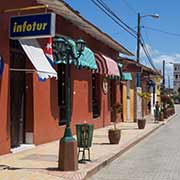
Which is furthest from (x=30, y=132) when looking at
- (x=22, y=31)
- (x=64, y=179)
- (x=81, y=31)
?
(x=81, y=31)

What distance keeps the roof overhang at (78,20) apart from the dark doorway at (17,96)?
1.90 metres

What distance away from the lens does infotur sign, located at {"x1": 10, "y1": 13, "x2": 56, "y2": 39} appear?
12.2 m

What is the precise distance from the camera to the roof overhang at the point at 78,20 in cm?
1623

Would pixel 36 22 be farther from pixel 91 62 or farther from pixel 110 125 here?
pixel 110 125

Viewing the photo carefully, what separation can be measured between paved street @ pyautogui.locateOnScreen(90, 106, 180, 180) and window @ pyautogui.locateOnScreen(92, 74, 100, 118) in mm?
7724

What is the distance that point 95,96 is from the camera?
90.5ft

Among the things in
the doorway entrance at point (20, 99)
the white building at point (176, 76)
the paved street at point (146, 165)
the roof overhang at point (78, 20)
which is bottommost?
the paved street at point (146, 165)

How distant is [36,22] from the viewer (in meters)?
12.5


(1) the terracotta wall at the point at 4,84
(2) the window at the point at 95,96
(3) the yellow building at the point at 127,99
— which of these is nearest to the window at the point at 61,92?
(1) the terracotta wall at the point at 4,84

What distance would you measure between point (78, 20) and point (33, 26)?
24.4 ft

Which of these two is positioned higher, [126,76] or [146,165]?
[126,76]

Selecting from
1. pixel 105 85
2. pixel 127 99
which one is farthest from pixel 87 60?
pixel 127 99

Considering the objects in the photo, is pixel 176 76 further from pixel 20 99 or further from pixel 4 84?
pixel 4 84

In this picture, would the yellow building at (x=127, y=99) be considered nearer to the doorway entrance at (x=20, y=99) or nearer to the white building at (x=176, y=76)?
the doorway entrance at (x=20, y=99)
